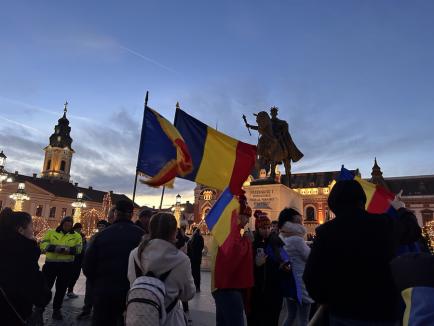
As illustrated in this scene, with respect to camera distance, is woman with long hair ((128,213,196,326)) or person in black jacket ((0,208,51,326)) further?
person in black jacket ((0,208,51,326))

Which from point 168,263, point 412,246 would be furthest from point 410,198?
point 168,263

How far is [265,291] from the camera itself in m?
4.97

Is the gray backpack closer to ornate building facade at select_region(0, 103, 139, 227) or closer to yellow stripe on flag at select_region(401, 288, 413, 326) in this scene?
yellow stripe on flag at select_region(401, 288, 413, 326)

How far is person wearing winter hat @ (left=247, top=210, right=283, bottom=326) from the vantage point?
16.2ft

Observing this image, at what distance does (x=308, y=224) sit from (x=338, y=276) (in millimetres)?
55995

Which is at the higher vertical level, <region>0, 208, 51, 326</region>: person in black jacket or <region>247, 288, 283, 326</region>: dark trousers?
<region>0, 208, 51, 326</region>: person in black jacket

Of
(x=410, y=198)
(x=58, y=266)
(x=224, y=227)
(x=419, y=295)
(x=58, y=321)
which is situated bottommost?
(x=58, y=321)

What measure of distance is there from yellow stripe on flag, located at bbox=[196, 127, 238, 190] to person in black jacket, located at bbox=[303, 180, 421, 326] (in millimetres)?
3105

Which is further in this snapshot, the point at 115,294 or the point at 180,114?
the point at 180,114

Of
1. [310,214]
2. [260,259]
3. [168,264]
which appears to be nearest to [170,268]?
[168,264]

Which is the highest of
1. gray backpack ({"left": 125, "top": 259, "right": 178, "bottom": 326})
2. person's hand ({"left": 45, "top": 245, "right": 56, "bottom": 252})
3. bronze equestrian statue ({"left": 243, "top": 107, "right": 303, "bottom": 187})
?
bronze equestrian statue ({"left": 243, "top": 107, "right": 303, "bottom": 187})

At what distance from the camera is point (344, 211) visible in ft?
9.37

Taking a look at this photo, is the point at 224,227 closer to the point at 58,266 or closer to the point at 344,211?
the point at 344,211

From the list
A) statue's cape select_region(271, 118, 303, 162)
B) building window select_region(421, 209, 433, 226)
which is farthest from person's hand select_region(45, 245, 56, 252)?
building window select_region(421, 209, 433, 226)
